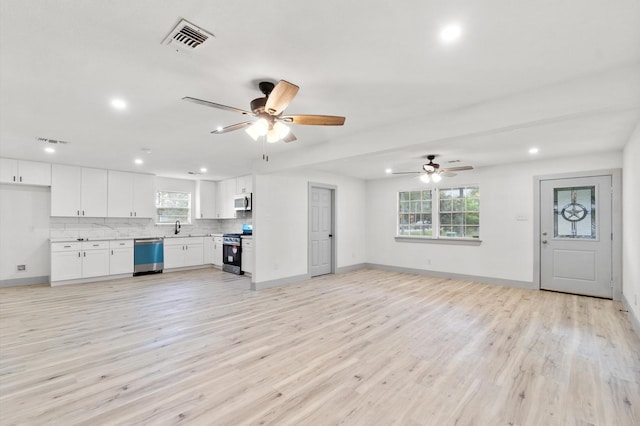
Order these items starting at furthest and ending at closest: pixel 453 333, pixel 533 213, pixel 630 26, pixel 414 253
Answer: pixel 414 253, pixel 533 213, pixel 453 333, pixel 630 26

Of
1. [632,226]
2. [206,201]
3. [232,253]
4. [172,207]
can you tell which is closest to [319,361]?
[632,226]

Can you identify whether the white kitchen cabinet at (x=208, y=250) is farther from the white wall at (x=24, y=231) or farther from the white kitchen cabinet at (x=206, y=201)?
the white wall at (x=24, y=231)

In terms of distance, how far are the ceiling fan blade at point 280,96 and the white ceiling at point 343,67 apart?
8.9 inches

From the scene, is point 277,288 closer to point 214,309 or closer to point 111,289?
point 214,309

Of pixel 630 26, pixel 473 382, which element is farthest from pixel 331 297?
pixel 630 26

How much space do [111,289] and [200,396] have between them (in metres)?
4.69

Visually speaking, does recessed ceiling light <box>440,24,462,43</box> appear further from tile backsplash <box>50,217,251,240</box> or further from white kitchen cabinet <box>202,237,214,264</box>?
white kitchen cabinet <box>202,237,214,264</box>

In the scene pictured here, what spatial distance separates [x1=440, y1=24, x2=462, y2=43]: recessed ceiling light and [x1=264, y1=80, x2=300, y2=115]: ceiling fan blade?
3.36 ft

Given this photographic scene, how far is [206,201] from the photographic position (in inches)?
335

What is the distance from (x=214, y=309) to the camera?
443cm

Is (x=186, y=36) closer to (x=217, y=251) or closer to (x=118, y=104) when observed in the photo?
(x=118, y=104)

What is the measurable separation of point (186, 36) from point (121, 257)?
649cm

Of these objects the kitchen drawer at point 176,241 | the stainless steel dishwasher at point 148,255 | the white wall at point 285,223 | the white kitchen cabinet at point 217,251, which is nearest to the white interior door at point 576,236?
the white wall at point 285,223

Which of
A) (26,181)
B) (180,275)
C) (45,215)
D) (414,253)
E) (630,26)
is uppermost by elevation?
(630,26)
